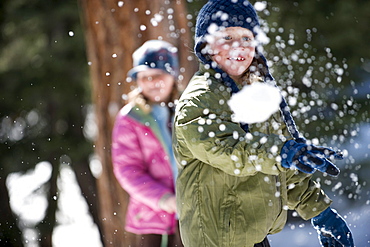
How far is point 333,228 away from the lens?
312 cm

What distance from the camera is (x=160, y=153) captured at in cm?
447

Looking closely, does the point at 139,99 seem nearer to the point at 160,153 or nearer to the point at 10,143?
the point at 160,153

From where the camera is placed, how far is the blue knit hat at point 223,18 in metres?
2.92

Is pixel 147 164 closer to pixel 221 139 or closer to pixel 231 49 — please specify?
pixel 231 49

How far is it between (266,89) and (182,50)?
3.58 metres

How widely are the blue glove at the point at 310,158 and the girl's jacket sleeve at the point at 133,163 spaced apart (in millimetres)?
2088

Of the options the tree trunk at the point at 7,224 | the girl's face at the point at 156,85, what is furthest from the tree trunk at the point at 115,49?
the tree trunk at the point at 7,224

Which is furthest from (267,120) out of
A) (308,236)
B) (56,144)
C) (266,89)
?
(56,144)

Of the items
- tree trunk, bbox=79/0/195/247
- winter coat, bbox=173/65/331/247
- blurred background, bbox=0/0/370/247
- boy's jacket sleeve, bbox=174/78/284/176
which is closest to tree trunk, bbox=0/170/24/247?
blurred background, bbox=0/0/370/247

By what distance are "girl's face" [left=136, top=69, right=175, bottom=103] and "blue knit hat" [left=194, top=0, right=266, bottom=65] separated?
164 cm

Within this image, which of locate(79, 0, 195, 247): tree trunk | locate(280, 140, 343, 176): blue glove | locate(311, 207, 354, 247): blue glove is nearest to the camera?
locate(280, 140, 343, 176): blue glove

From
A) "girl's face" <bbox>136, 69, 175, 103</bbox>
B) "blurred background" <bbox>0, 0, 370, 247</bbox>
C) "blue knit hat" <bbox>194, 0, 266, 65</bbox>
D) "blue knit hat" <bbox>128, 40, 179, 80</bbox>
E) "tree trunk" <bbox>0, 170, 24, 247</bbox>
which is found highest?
"blue knit hat" <bbox>194, 0, 266, 65</bbox>

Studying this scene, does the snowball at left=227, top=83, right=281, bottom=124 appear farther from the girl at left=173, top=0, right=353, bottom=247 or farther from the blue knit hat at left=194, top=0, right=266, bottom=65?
the blue knit hat at left=194, top=0, right=266, bottom=65

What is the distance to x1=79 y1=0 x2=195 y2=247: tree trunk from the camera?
6.57m
